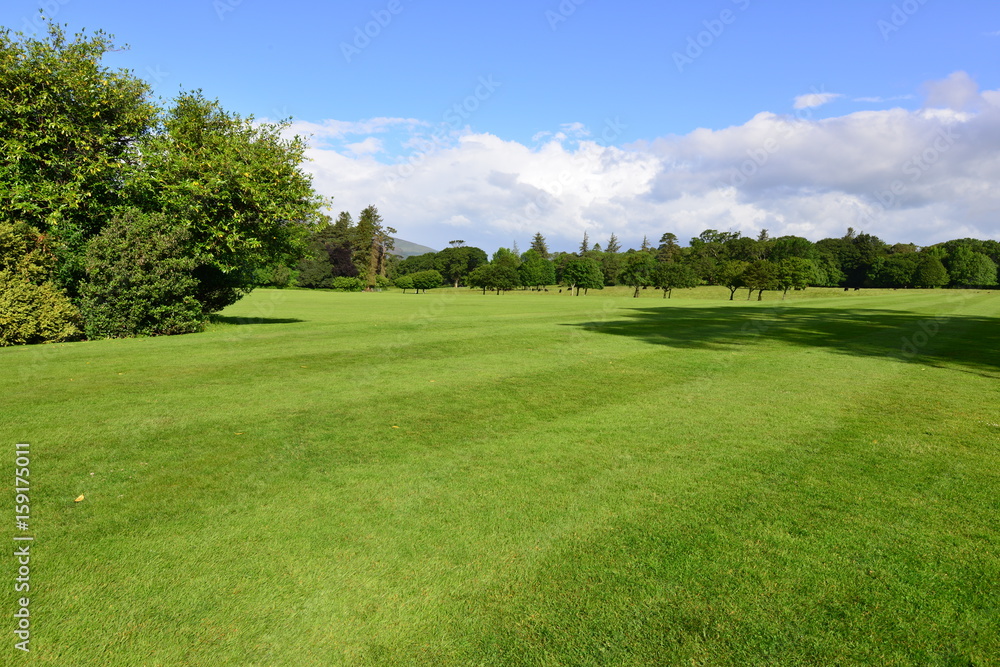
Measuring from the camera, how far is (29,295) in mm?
17188

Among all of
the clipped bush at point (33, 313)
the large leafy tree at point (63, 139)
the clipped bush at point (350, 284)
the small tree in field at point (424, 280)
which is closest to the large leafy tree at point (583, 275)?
the small tree in field at point (424, 280)

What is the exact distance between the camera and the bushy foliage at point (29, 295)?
1666cm

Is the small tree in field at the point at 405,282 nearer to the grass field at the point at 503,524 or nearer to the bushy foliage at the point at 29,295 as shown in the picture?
the bushy foliage at the point at 29,295

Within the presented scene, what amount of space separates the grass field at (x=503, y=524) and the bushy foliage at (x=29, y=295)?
26.1 feet

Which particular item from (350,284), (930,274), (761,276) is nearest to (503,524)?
(761,276)

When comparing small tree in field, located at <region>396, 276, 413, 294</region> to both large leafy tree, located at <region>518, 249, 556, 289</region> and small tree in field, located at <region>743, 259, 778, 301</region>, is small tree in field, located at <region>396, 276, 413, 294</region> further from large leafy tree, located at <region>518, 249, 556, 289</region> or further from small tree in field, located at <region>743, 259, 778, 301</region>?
small tree in field, located at <region>743, 259, 778, 301</region>

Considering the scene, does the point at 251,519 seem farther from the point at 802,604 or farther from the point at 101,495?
the point at 802,604

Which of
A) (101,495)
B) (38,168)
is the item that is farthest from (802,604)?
(38,168)

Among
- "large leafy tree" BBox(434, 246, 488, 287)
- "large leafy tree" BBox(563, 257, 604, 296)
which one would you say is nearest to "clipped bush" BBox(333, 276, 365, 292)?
"large leafy tree" BBox(434, 246, 488, 287)

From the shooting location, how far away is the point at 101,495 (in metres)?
5.46

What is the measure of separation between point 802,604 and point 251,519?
4785 millimetres

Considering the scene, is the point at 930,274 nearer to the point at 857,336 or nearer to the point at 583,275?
the point at 583,275

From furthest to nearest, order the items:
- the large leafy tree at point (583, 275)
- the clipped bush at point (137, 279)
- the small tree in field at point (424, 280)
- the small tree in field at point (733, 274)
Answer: the small tree in field at point (424, 280), the large leafy tree at point (583, 275), the small tree in field at point (733, 274), the clipped bush at point (137, 279)

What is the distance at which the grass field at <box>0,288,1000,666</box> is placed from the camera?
11.4ft
